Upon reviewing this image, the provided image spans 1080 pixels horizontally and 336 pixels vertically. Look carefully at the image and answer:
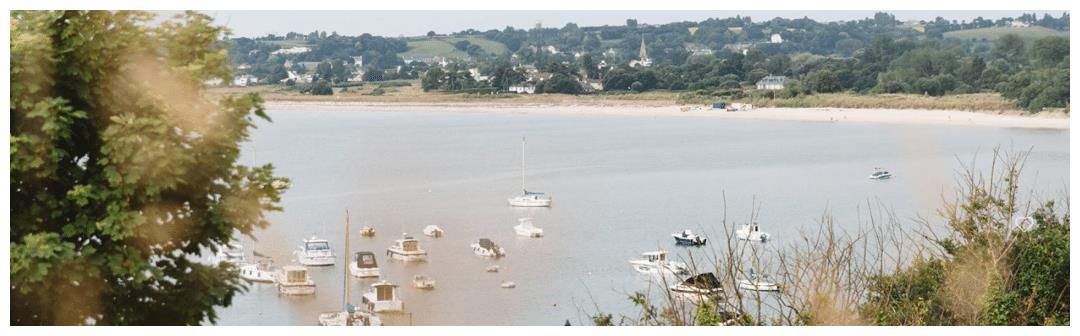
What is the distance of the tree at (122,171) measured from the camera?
3.59 m

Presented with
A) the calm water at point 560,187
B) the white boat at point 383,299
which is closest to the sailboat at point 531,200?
the calm water at point 560,187

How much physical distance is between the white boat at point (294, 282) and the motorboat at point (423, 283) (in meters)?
0.88

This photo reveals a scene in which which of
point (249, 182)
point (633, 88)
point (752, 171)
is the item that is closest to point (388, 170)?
point (752, 171)

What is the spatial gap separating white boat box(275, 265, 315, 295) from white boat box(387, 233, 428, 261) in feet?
6.35

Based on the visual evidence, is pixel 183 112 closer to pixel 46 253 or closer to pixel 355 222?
pixel 46 253

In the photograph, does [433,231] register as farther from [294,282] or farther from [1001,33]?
[1001,33]

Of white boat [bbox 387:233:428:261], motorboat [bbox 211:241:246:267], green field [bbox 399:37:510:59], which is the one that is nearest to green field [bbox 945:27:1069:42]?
green field [bbox 399:37:510:59]

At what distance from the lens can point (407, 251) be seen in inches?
578

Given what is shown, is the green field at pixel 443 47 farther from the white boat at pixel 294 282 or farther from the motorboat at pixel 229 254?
the white boat at pixel 294 282

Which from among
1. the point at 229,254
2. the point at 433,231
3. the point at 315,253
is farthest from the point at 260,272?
the point at 229,254

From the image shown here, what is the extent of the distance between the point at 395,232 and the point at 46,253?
12588mm

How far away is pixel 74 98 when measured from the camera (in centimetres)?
371

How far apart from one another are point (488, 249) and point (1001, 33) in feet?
78.1

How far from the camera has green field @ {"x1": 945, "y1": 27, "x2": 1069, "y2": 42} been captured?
33.1 m
